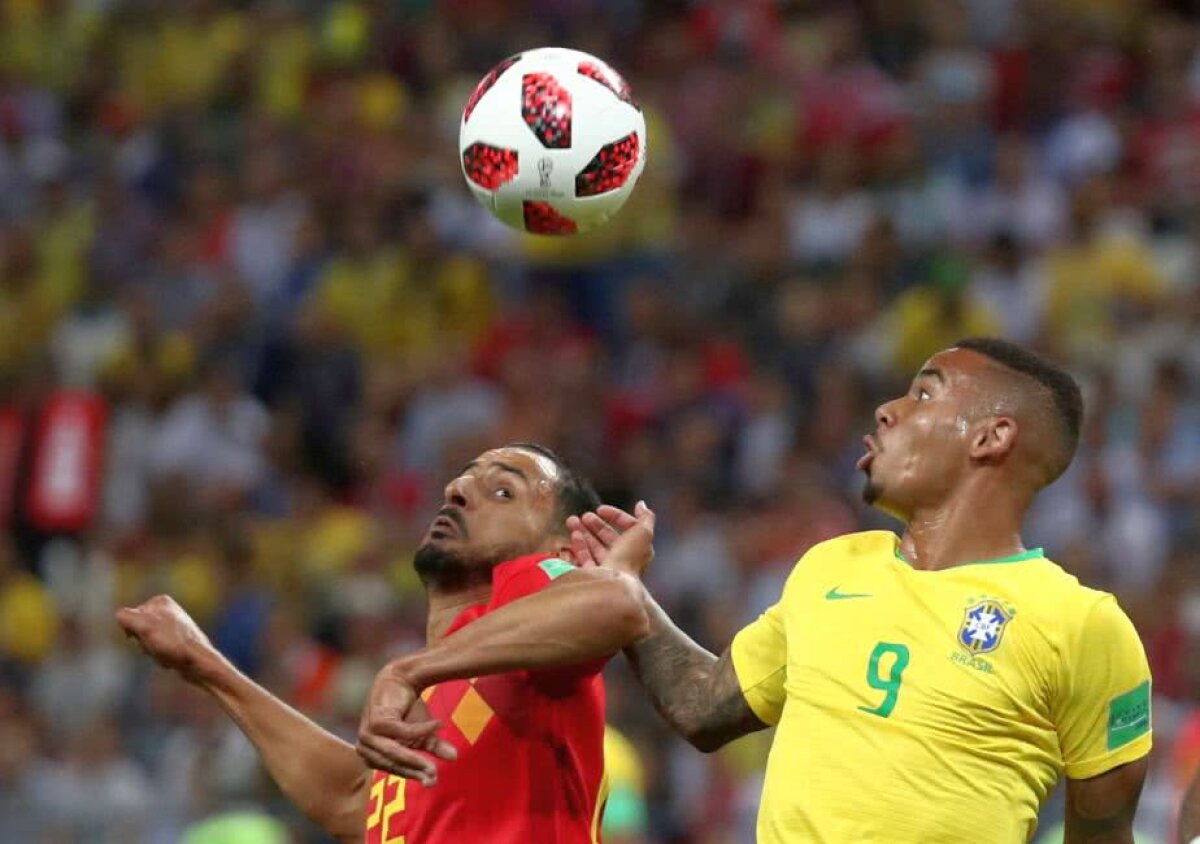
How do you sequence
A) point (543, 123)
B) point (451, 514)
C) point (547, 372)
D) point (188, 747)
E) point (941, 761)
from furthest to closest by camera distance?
point (547, 372) < point (188, 747) < point (543, 123) < point (451, 514) < point (941, 761)

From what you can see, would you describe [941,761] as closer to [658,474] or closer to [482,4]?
[658,474]

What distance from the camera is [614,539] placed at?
5309mm

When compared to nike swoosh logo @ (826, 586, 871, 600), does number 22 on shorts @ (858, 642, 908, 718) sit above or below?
below

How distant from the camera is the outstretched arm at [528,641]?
455 cm

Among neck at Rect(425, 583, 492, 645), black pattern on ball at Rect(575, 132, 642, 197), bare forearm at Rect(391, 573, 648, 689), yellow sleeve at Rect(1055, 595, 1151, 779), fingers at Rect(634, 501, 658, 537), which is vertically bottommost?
yellow sleeve at Rect(1055, 595, 1151, 779)

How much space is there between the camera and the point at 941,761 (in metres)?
4.63

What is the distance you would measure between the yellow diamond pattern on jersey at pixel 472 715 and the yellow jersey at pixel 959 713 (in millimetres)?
648

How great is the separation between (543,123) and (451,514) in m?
1.15

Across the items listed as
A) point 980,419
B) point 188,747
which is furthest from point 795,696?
point 188,747

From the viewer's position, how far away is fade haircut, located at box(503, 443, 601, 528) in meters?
5.46

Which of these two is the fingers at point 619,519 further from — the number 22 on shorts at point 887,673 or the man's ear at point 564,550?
the number 22 on shorts at point 887,673

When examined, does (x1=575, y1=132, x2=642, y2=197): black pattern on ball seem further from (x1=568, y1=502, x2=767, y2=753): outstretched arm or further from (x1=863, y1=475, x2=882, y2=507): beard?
(x1=863, y1=475, x2=882, y2=507): beard

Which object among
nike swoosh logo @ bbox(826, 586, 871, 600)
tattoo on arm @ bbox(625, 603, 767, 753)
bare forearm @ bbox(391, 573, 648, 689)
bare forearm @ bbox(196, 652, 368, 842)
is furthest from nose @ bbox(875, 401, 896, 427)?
bare forearm @ bbox(196, 652, 368, 842)

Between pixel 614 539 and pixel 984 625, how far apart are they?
0.97 metres
